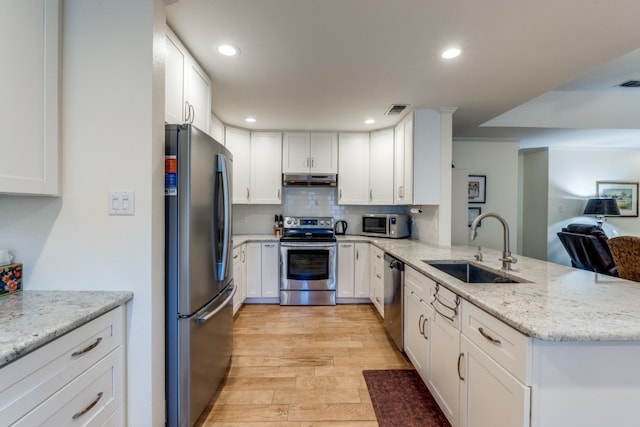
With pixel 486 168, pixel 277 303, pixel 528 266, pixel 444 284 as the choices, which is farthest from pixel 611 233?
pixel 277 303

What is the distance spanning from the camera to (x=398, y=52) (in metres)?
1.86

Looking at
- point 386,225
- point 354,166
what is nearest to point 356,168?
point 354,166

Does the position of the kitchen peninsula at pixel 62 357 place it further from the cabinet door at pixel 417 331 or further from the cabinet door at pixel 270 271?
the cabinet door at pixel 270 271

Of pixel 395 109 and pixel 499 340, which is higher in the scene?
pixel 395 109

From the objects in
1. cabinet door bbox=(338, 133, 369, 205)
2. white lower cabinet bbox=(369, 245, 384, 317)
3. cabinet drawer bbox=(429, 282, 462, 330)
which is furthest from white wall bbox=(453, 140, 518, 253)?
cabinet drawer bbox=(429, 282, 462, 330)

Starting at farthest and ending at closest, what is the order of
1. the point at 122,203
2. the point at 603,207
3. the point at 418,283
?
the point at 603,207 < the point at 418,283 < the point at 122,203

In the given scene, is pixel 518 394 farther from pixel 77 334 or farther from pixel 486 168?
pixel 486 168

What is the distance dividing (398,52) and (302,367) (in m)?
2.43

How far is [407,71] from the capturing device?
211 cm

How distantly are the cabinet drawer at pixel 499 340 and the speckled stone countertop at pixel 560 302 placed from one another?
5 centimetres

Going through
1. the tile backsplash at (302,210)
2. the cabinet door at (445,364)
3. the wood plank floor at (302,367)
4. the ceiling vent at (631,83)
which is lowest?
the wood plank floor at (302,367)

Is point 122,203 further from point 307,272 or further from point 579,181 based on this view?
point 579,181

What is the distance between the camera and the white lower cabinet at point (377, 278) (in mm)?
3025

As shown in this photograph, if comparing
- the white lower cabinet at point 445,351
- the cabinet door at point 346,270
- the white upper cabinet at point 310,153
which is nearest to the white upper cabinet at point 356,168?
the white upper cabinet at point 310,153
